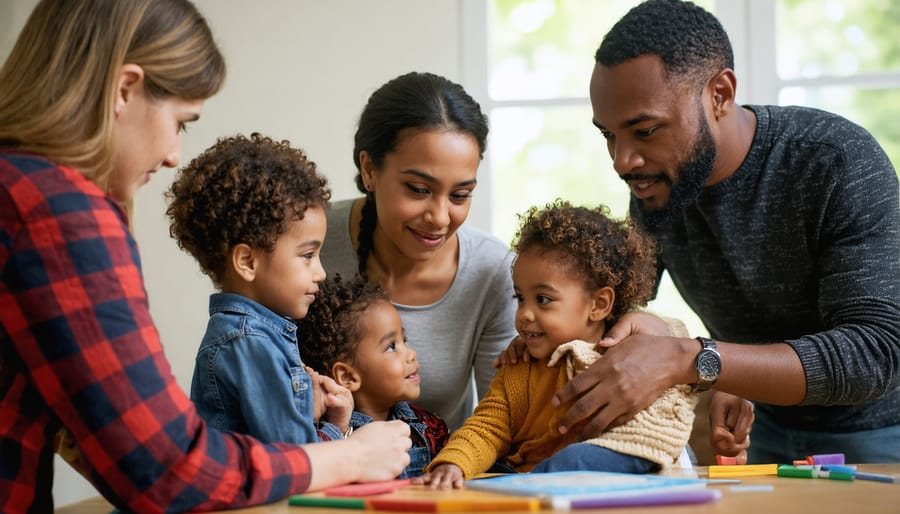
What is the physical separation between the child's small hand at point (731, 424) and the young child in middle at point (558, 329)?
13 cm

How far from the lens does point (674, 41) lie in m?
2.04

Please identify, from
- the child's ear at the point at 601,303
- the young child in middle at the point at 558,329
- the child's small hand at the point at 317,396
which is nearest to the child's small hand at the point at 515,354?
the young child in middle at the point at 558,329

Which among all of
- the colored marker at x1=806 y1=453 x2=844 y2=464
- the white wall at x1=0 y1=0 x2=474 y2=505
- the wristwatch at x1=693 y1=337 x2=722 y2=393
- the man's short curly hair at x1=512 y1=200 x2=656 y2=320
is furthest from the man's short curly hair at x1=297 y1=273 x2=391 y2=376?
the white wall at x1=0 y1=0 x2=474 y2=505

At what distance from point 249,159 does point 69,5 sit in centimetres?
53

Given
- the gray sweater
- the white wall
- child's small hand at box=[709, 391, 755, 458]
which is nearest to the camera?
child's small hand at box=[709, 391, 755, 458]

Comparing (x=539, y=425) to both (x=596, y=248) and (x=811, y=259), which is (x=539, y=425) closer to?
(x=596, y=248)

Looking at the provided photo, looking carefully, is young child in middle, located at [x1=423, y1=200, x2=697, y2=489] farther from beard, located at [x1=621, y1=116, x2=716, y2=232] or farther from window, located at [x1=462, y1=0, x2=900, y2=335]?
window, located at [x1=462, y1=0, x2=900, y2=335]

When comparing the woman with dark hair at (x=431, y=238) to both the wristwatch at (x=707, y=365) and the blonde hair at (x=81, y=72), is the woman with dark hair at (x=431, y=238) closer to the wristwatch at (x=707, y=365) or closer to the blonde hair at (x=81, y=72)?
the wristwatch at (x=707, y=365)

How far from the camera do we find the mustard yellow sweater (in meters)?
1.66

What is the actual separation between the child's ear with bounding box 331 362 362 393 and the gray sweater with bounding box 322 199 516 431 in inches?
9.0

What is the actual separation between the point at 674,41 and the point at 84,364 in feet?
4.71

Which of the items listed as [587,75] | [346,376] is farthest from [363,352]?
[587,75]

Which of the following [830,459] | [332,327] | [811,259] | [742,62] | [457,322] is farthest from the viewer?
[742,62]

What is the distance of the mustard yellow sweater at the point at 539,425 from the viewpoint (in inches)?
65.2
